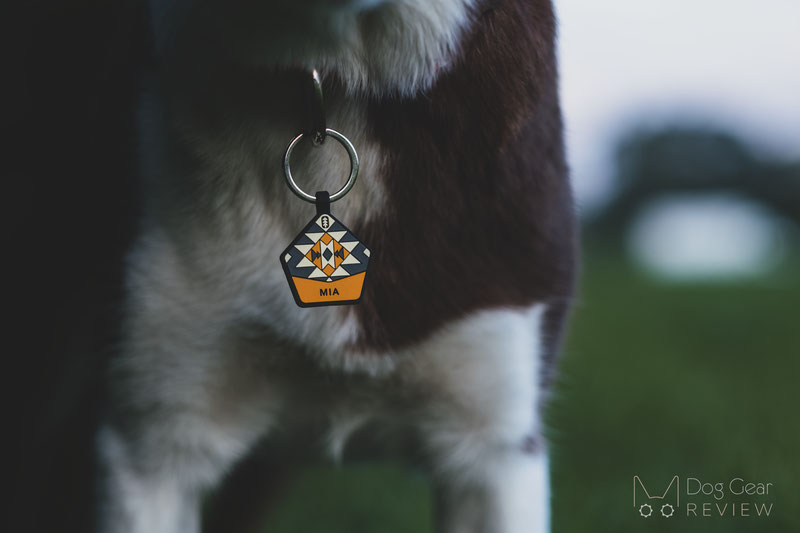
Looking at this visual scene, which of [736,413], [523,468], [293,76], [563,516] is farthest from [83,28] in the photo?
[736,413]

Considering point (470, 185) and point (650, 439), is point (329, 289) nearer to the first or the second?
point (470, 185)

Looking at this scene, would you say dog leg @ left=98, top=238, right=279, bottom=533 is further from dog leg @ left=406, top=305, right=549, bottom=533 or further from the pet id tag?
dog leg @ left=406, top=305, right=549, bottom=533

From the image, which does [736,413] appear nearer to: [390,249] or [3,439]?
[390,249]

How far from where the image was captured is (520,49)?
1.39m

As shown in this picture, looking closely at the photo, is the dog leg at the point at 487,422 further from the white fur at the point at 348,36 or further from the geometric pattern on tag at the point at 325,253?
the white fur at the point at 348,36

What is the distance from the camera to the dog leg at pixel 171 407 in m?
1.47

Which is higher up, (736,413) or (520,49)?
(520,49)

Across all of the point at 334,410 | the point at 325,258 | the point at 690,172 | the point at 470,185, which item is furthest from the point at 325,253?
the point at 690,172

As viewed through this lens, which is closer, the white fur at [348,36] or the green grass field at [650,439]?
the white fur at [348,36]

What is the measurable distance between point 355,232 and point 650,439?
1938 millimetres

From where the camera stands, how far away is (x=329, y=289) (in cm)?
133

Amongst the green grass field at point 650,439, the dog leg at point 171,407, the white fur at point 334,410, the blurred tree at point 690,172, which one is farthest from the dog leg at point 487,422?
the blurred tree at point 690,172

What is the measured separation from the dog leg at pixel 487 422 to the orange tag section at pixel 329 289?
8.9 inches

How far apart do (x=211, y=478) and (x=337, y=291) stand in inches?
18.9
